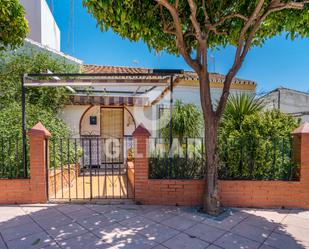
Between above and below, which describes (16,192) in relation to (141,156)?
below

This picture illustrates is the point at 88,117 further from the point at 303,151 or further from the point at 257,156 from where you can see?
the point at 303,151

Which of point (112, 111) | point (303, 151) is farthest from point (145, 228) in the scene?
point (112, 111)

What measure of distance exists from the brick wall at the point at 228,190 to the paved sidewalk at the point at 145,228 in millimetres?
259

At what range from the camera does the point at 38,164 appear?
19.4 ft

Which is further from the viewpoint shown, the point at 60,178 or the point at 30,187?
the point at 60,178

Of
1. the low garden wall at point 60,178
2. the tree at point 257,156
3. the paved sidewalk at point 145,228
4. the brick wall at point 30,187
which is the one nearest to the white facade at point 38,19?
the low garden wall at point 60,178

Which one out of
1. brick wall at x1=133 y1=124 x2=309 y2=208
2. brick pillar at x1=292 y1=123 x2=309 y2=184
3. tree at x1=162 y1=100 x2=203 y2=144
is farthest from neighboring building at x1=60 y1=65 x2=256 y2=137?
brick pillar at x1=292 y1=123 x2=309 y2=184

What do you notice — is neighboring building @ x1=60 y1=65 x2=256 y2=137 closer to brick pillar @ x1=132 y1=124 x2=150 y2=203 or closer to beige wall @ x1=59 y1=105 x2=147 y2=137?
beige wall @ x1=59 y1=105 x2=147 y2=137

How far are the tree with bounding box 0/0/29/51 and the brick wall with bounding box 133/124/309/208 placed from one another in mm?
4045

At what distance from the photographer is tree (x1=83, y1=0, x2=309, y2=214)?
4.81m

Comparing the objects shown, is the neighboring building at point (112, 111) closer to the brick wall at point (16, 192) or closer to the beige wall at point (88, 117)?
the beige wall at point (88, 117)

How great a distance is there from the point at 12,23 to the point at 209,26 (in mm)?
5004

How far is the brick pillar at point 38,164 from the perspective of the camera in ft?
19.2

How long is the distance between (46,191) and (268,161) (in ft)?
21.5
